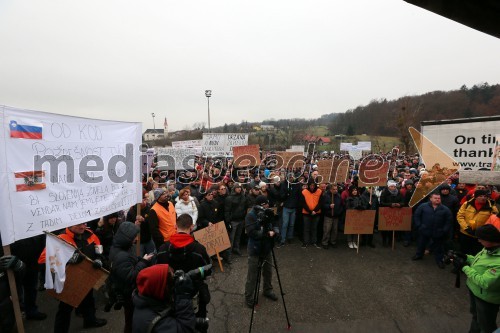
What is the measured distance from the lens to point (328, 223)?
7.55 m

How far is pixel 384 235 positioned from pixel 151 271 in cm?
728

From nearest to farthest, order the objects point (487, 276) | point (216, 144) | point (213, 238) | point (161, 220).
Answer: point (487, 276) < point (161, 220) < point (213, 238) < point (216, 144)

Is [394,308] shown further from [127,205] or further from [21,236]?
[21,236]

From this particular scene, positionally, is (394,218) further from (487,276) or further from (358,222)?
(487,276)

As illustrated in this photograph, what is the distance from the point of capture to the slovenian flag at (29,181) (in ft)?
10.1

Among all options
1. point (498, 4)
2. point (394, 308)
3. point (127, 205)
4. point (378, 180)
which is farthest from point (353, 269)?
point (498, 4)

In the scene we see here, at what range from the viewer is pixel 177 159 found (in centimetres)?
1376

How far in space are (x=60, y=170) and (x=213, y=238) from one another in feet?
11.6

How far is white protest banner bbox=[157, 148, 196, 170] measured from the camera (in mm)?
13516

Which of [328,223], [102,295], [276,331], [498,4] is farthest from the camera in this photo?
[328,223]

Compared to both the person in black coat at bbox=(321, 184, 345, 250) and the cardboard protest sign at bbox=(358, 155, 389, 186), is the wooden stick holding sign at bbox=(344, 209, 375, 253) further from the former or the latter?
the cardboard protest sign at bbox=(358, 155, 389, 186)

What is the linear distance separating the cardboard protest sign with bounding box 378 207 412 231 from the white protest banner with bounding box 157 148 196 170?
888 cm

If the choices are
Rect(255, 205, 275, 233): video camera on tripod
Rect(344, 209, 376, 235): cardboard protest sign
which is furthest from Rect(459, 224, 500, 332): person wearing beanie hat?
Rect(344, 209, 376, 235): cardboard protest sign

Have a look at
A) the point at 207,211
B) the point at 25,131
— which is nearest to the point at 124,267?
the point at 25,131
